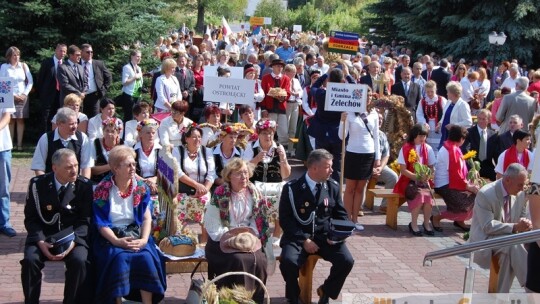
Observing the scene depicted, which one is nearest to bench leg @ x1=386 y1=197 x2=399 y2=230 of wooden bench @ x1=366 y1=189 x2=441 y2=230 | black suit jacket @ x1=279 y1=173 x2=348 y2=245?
wooden bench @ x1=366 y1=189 x2=441 y2=230

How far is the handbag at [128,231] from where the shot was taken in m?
6.69

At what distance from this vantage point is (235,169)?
7172mm

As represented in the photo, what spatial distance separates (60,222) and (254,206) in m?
1.82

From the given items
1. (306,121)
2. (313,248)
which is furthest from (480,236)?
(306,121)

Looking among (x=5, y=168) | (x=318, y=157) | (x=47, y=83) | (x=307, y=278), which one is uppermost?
(x=47, y=83)

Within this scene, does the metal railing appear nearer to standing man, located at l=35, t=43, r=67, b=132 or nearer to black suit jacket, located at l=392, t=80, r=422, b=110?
standing man, located at l=35, t=43, r=67, b=132

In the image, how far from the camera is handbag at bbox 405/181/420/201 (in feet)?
33.7

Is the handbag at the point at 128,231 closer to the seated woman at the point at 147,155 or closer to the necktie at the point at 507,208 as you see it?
the seated woman at the point at 147,155

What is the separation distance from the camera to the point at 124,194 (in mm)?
6809

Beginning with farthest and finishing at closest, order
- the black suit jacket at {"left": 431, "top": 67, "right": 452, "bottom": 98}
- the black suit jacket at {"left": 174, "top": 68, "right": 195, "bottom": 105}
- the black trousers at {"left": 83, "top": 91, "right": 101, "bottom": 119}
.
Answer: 1. the black suit jacket at {"left": 431, "top": 67, "right": 452, "bottom": 98}
2. the black suit jacket at {"left": 174, "top": 68, "right": 195, "bottom": 105}
3. the black trousers at {"left": 83, "top": 91, "right": 101, "bottom": 119}

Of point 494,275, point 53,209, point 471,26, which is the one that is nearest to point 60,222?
point 53,209

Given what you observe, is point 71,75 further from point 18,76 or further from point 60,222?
point 60,222

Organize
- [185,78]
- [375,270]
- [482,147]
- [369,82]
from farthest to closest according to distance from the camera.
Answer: [369,82] < [185,78] < [482,147] < [375,270]

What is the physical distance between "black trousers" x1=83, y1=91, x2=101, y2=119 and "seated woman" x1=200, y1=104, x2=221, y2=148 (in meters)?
3.37
